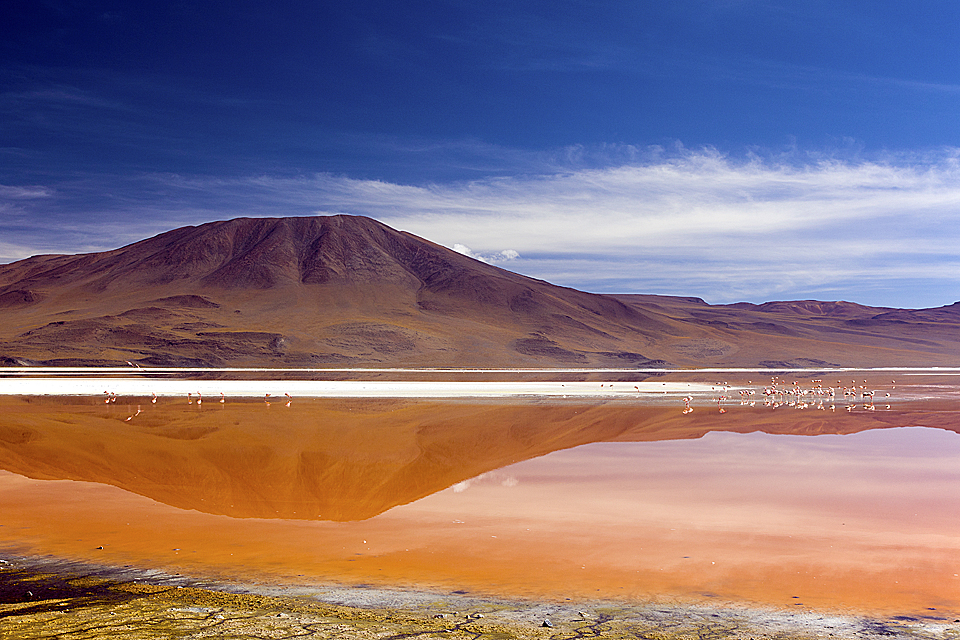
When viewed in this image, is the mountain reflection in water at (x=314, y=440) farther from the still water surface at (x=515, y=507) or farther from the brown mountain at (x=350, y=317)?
the brown mountain at (x=350, y=317)

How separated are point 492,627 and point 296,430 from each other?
15955 mm

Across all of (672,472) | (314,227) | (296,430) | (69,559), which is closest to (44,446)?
(296,430)

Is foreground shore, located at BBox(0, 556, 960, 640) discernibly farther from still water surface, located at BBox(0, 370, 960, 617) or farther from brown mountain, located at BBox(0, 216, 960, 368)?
brown mountain, located at BBox(0, 216, 960, 368)

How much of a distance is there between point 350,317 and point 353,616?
11785 centimetres

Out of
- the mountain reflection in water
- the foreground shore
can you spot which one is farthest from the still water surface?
the foreground shore

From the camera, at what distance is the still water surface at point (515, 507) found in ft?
23.8

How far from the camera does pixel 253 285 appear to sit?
144875 mm

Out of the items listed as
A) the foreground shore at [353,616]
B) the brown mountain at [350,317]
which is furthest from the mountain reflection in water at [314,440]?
the brown mountain at [350,317]

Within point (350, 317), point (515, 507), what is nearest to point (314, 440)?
point (515, 507)

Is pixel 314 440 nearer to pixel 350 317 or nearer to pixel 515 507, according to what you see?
pixel 515 507

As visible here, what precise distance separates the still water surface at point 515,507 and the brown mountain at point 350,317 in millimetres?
72253

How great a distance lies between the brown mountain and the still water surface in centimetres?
7225

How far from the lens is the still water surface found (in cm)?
725

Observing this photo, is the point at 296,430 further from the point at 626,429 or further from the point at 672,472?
the point at 672,472
